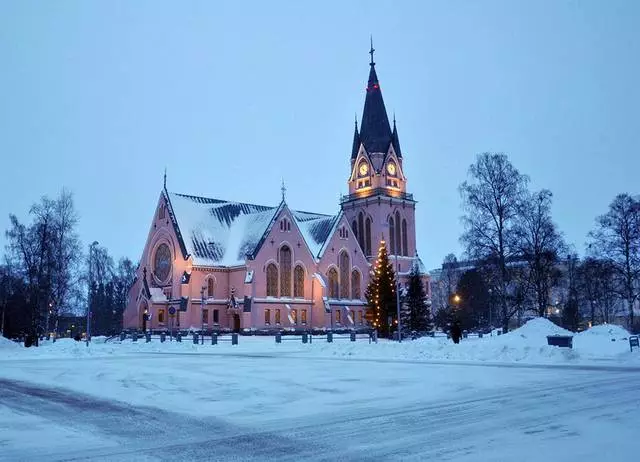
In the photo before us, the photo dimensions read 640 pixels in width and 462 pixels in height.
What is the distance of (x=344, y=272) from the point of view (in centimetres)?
8475

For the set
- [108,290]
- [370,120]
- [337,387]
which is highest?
[370,120]

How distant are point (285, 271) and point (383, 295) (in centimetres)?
2129

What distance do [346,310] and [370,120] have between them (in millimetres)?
29757

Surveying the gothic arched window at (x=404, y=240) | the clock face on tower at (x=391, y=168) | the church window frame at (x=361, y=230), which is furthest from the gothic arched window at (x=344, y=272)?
the clock face on tower at (x=391, y=168)

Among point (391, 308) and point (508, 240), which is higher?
point (508, 240)

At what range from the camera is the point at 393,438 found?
9852 millimetres

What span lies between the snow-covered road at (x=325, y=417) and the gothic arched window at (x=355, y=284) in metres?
64.9

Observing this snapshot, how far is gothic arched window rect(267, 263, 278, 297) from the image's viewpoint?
250ft

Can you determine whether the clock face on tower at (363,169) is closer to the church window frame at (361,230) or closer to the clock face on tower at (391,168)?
the clock face on tower at (391,168)

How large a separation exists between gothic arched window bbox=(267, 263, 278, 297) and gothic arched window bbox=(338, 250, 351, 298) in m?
10.6

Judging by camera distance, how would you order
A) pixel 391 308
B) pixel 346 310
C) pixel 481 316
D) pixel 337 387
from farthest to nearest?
pixel 481 316 → pixel 346 310 → pixel 391 308 → pixel 337 387

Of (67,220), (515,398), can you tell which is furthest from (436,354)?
(67,220)

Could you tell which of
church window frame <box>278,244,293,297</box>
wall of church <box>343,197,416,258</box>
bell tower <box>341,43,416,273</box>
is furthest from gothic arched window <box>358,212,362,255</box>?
church window frame <box>278,244,293,297</box>

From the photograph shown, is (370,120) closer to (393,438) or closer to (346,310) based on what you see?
(346,310)
